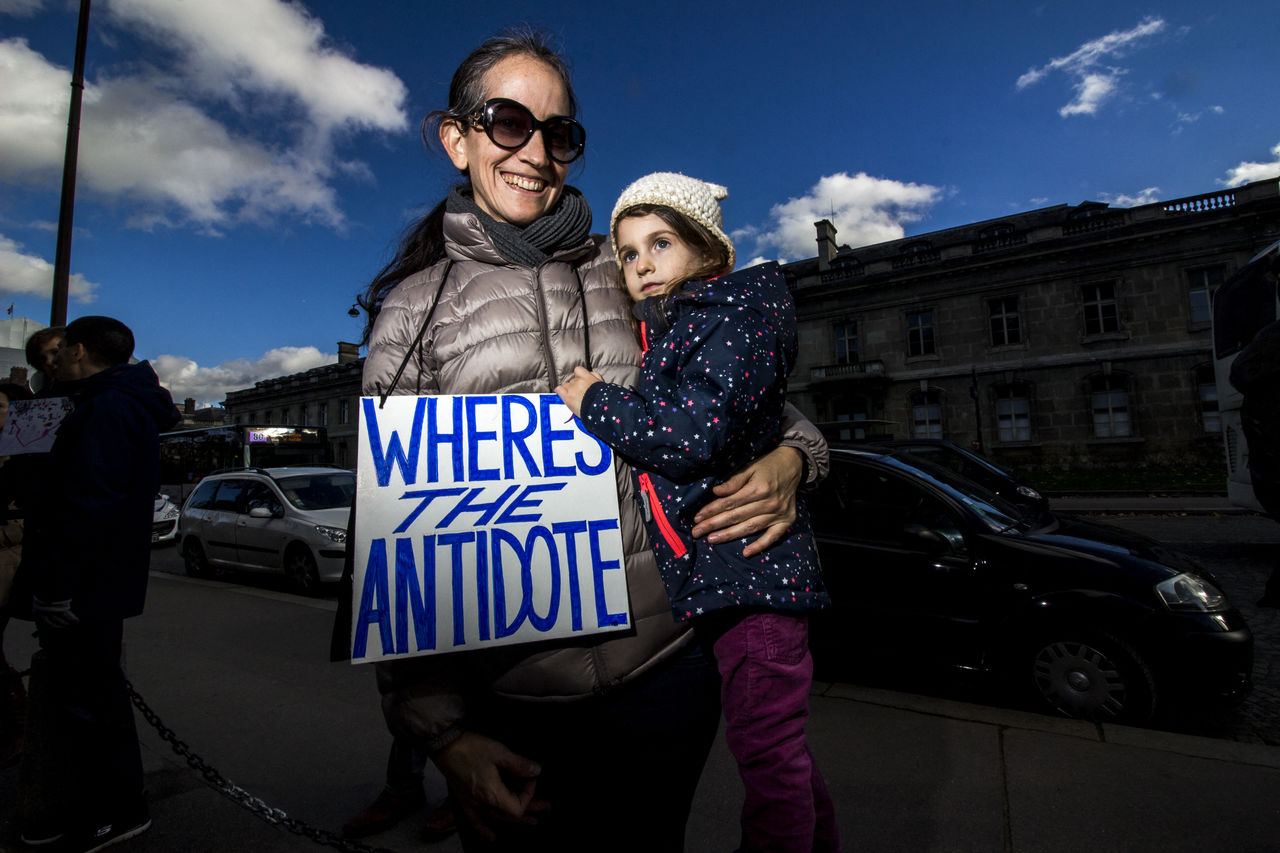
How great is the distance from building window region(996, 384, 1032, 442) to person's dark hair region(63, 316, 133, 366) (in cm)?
2892

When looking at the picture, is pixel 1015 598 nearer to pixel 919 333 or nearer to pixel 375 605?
pixel 375 605

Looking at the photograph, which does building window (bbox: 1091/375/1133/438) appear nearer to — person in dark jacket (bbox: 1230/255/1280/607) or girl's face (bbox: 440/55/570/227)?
person in dark jacket (bbox: 1230/255/1280/607)

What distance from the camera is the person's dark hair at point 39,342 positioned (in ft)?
11.4

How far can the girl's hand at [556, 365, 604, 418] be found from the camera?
3.78ft

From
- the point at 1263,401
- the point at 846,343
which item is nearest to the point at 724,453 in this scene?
the point at 1263,401

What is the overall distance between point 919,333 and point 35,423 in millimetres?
30481

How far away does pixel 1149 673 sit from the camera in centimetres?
350

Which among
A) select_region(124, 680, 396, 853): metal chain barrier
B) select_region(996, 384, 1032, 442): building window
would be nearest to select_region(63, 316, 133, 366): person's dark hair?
select_region(124, 680, 396, 853): metal chain barrier

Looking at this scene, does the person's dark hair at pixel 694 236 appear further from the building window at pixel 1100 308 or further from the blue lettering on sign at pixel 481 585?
the building window at pixel 1100 308

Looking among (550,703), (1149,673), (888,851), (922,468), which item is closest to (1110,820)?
(888,851)

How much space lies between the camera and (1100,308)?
2511 centimetres

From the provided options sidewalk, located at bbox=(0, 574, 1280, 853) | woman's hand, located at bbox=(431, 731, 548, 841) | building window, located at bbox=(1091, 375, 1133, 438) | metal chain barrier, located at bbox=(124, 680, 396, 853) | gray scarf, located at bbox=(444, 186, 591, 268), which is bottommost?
sidewalk, located at bbox=(0, 574, 1280, 853)

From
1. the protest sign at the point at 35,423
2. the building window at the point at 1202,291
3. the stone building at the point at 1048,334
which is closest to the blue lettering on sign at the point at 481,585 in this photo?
the protest sign at the point at 35,423

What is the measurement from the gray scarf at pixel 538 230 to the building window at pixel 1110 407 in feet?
95.2
